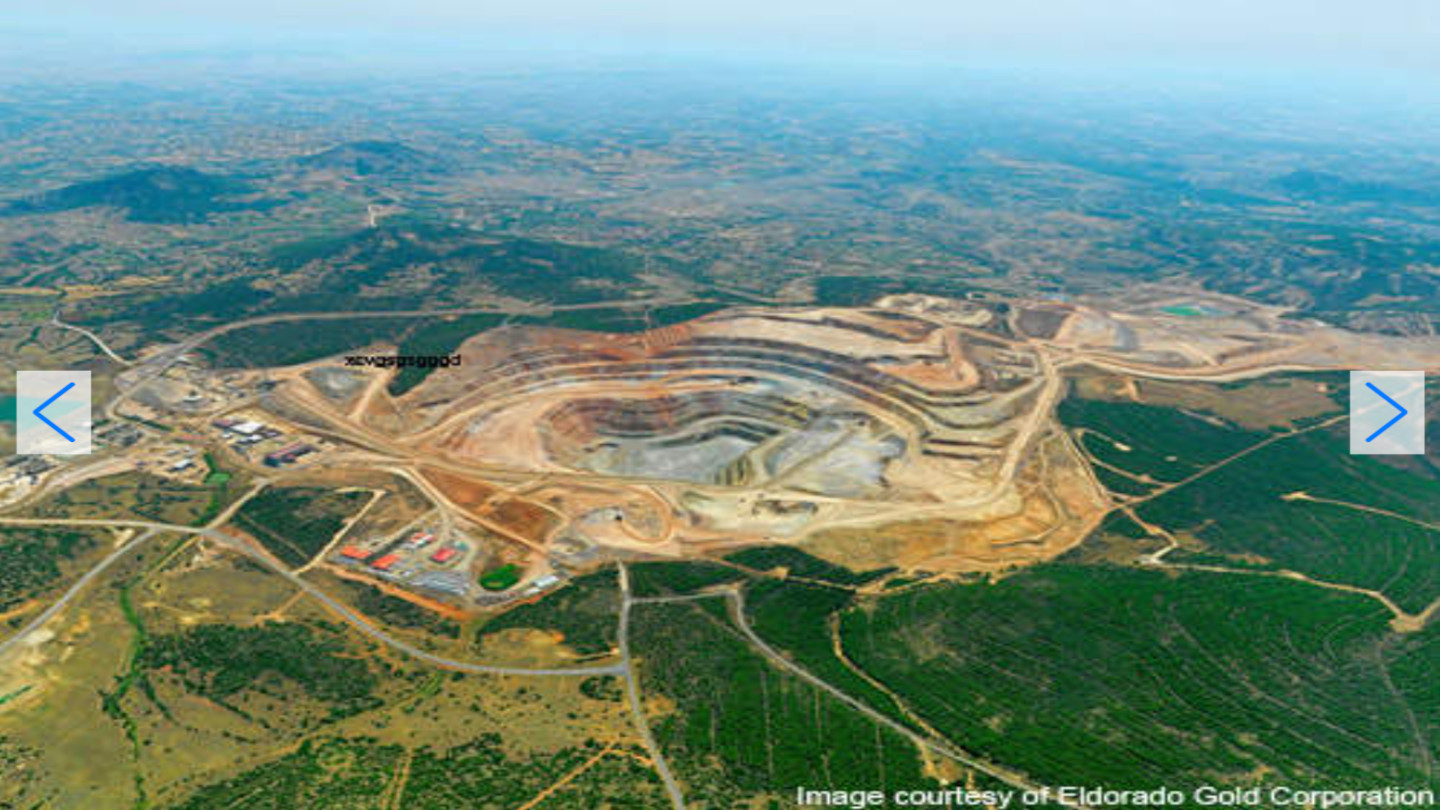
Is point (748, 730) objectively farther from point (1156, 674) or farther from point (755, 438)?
point (755, 438)

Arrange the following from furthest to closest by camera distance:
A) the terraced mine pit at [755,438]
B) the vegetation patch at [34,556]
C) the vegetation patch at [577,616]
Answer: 1. the terraced mine pit at [755,438]
2. the vegetation patch at [34,556]
3. the vegetation patch at [577,616]

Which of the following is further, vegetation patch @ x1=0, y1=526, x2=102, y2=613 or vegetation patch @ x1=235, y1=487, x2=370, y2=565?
vegetation patch @ x1=235, y1=487, x2=370, y2=565

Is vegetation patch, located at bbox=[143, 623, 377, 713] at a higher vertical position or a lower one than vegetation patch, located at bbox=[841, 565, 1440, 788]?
lower

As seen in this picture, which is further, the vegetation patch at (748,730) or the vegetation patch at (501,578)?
the vegetation patch at (501,578)

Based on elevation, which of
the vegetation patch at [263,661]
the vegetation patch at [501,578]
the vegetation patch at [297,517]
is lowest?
the vegetation patch at [501,578]

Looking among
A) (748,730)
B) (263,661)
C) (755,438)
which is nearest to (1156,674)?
(748,730)

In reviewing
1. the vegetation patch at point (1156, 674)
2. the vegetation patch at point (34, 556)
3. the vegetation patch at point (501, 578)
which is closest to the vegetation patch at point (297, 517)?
the vegetation patch at point (34, 556)

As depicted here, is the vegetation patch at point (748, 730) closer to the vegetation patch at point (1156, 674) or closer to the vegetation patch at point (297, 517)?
the vegetation patch at point (1156, 674)

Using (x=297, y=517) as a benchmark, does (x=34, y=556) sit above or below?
below

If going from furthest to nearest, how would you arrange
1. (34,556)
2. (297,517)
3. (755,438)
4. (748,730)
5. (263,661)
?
1. (755,438)
2. (297,517)
3. (34,556)
4. (263,661)
5. (748,730)

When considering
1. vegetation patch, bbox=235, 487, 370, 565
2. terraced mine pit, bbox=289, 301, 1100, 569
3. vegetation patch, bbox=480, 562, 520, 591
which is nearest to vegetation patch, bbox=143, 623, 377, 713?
vegetation patch, bbox=235, 487, 370, 565

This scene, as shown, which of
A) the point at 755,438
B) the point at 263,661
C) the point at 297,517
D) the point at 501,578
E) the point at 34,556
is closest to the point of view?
the point at 263,661

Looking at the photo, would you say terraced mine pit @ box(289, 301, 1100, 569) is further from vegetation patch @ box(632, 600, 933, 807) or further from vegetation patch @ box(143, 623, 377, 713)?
vegetation patch @ box(143, 623, 377, 713)
